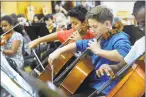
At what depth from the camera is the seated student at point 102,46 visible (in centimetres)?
153

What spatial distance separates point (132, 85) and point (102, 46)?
38 cm

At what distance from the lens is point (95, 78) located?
1.74 metres

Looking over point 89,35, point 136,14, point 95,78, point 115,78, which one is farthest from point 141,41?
point 89,35

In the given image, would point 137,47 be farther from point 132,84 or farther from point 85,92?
point 85,92

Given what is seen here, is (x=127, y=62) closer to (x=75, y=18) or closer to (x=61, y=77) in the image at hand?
(x=61, y=77)

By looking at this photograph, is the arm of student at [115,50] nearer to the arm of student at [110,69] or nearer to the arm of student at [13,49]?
the arm of student at [110,69]

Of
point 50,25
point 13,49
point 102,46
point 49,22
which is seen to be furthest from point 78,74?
point 49,22

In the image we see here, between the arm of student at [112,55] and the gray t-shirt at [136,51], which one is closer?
the gray t-shirt at [136,51]

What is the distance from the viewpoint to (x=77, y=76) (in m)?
1.78

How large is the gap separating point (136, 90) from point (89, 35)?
783 mm

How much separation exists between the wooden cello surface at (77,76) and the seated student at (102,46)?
4 centimetres

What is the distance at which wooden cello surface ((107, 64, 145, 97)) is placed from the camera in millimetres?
1334

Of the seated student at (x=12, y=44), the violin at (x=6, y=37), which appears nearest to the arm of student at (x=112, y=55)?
the seated student at (x=12, y=44)

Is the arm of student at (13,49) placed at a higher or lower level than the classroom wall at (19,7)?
lower
